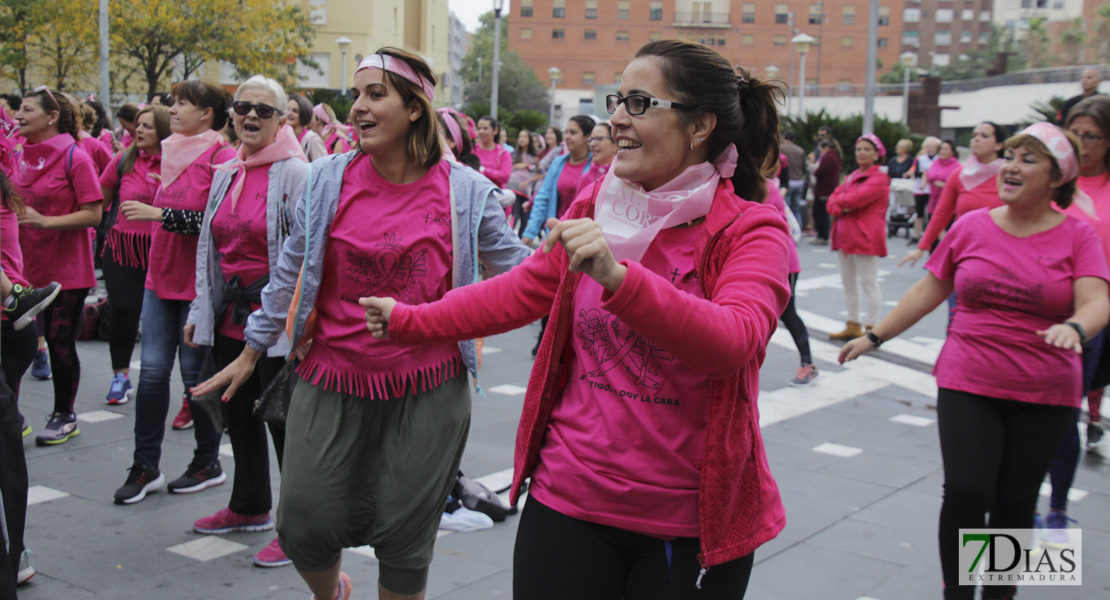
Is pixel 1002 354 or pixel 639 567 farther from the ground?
pixel 1002 354

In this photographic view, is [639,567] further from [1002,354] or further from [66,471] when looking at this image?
[66,471]

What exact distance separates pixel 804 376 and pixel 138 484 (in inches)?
206

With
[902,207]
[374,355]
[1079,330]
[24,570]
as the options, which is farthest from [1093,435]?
[902,207]

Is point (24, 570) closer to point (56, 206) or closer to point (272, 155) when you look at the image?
point (272, 155)

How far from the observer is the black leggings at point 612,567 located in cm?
223

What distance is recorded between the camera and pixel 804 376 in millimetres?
8203


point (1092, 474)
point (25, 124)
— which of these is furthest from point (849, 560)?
point (25, 124)

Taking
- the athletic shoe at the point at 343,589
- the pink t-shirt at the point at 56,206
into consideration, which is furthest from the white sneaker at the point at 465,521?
the pink t-shirt at the point at 56,206

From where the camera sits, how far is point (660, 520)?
7.27 ft

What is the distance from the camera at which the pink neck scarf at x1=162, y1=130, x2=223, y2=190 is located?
16.3 ft

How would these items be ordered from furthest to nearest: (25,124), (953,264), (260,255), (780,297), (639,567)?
(25,124) < (260,255) < (953,264) < (639,567) < (780,297)

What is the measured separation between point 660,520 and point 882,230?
328 inches

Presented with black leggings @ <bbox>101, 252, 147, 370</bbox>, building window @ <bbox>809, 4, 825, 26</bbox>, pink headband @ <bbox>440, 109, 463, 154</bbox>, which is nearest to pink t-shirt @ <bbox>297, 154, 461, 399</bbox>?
pink headband @ <bbox>440, 109, 463, 154</bbox>

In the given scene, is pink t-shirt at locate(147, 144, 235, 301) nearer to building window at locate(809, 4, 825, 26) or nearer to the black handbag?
the black handbag
